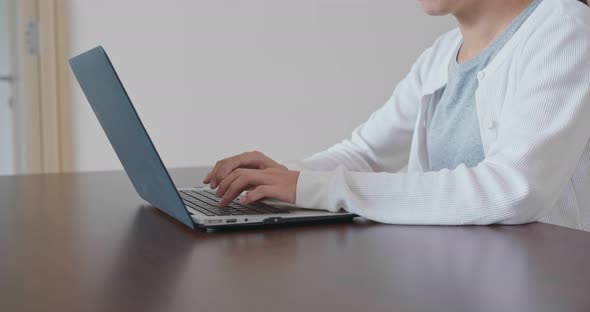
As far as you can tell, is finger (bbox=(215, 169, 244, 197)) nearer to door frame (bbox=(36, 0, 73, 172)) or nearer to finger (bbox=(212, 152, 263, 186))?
finger (bbox=(212, 152, 263, 186))

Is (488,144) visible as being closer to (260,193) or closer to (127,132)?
(260,193)

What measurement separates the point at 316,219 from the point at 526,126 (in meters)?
0.32

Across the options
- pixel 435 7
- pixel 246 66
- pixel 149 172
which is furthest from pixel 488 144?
pixel 246 66

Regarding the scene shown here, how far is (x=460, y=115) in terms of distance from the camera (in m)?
1.33

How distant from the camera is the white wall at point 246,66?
2.87 meters

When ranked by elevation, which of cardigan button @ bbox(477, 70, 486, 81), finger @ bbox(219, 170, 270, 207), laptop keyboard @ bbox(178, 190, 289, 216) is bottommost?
laptop keyboard @ bbox(178, 190, 289, 216)

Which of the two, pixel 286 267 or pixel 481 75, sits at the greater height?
pixel 481 75

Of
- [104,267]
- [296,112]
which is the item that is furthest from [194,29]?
[104,267]

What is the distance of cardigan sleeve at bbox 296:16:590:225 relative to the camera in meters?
0.92

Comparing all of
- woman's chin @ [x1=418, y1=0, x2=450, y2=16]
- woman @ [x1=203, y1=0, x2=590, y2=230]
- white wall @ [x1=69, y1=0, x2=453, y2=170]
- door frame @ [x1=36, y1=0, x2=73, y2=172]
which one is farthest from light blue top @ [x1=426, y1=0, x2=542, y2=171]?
door frame @ [x1=36, y1=0, x2=73, y2=172]

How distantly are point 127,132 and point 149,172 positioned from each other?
58 millimetres

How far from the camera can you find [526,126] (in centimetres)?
101

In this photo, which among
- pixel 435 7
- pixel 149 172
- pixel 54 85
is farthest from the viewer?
pixel 54 85

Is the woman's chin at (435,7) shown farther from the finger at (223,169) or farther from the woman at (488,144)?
the finger at (223,169)
